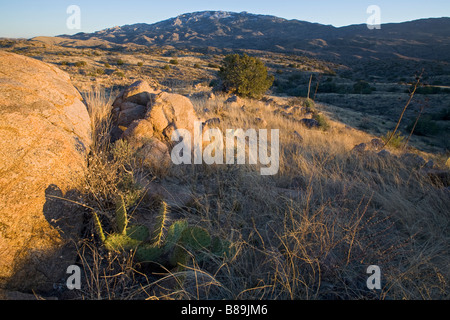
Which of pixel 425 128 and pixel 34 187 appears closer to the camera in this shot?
pixel 34 187

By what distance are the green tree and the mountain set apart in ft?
177

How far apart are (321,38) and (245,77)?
9460cm

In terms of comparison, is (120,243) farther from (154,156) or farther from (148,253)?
(154,156)

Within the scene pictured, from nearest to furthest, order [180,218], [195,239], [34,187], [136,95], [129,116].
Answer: [34,187], [195,239], [180,218], [129,116], [136,95]

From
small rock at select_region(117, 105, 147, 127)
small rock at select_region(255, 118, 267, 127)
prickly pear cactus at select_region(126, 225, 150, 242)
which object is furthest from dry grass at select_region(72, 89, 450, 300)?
small rock at select_region(255, 118, 267, 127)

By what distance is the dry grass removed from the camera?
5.56ft

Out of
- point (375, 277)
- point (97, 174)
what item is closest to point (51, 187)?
point (97, 174)

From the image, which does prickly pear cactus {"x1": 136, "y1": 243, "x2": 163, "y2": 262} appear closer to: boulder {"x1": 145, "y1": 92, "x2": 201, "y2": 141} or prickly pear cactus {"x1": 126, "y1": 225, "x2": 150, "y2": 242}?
prickly pear cactus {"x1": 126, "y1": 225, "x2": 150, "y2": 242}

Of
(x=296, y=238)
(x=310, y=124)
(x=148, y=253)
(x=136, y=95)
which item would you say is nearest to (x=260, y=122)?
(x=310, y=124)

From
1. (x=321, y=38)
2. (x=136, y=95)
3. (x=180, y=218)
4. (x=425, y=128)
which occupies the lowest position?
(x=180, y=218)

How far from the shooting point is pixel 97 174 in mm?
2227

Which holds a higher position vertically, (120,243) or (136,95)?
(136,95)

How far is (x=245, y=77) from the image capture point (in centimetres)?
1188
